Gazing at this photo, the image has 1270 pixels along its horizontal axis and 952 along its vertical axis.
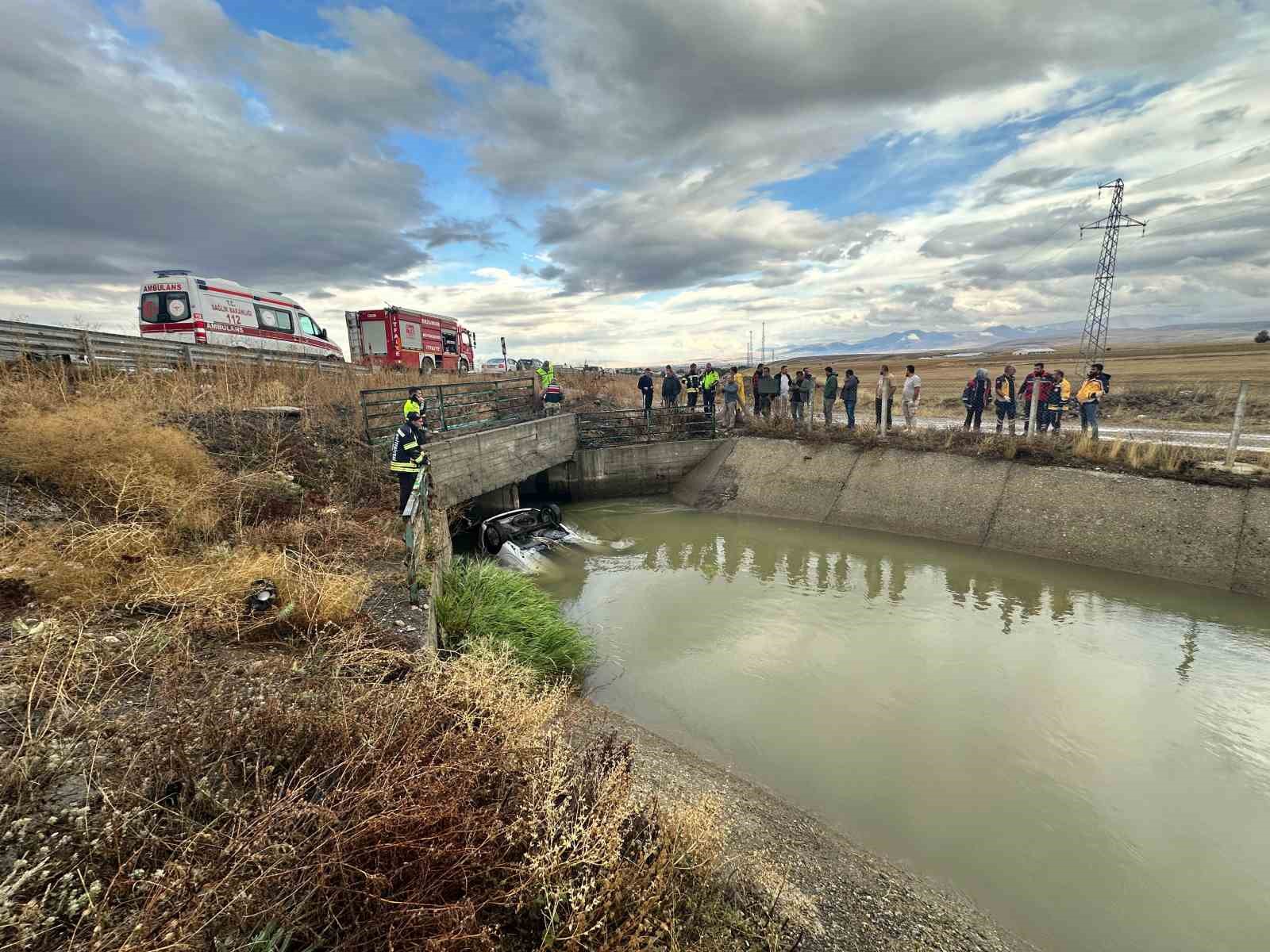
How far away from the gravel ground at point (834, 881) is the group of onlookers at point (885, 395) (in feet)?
37.6

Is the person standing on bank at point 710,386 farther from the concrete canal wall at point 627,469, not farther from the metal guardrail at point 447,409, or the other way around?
the metal guardrail at point 447,409

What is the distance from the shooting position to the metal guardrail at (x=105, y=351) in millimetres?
9766

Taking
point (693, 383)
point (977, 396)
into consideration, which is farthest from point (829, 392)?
point (693, 383)

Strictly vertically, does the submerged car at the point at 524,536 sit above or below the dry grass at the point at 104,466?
below

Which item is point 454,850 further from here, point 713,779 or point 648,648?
point 648,648

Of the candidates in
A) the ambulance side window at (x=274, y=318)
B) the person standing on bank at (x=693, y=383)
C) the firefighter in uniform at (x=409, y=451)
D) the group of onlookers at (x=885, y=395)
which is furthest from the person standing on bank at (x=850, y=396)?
the ambulance side window at (x=274, y=318)

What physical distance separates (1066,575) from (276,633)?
12.3 m

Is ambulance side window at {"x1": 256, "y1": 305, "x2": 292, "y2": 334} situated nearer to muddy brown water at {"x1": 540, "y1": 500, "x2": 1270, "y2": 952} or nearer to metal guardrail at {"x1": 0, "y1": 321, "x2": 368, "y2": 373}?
metal guardrail at {"x1": 0, "y1": 321, "x2": 368, "y2": 373}

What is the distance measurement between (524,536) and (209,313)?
10814mm

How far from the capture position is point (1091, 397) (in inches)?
477

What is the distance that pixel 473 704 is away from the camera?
343cm

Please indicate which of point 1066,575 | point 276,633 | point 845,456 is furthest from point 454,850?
point 845,456

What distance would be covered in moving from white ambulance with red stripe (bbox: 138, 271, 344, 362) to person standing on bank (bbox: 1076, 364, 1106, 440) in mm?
19511

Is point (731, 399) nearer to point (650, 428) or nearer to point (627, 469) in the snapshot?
point (650, 428)
